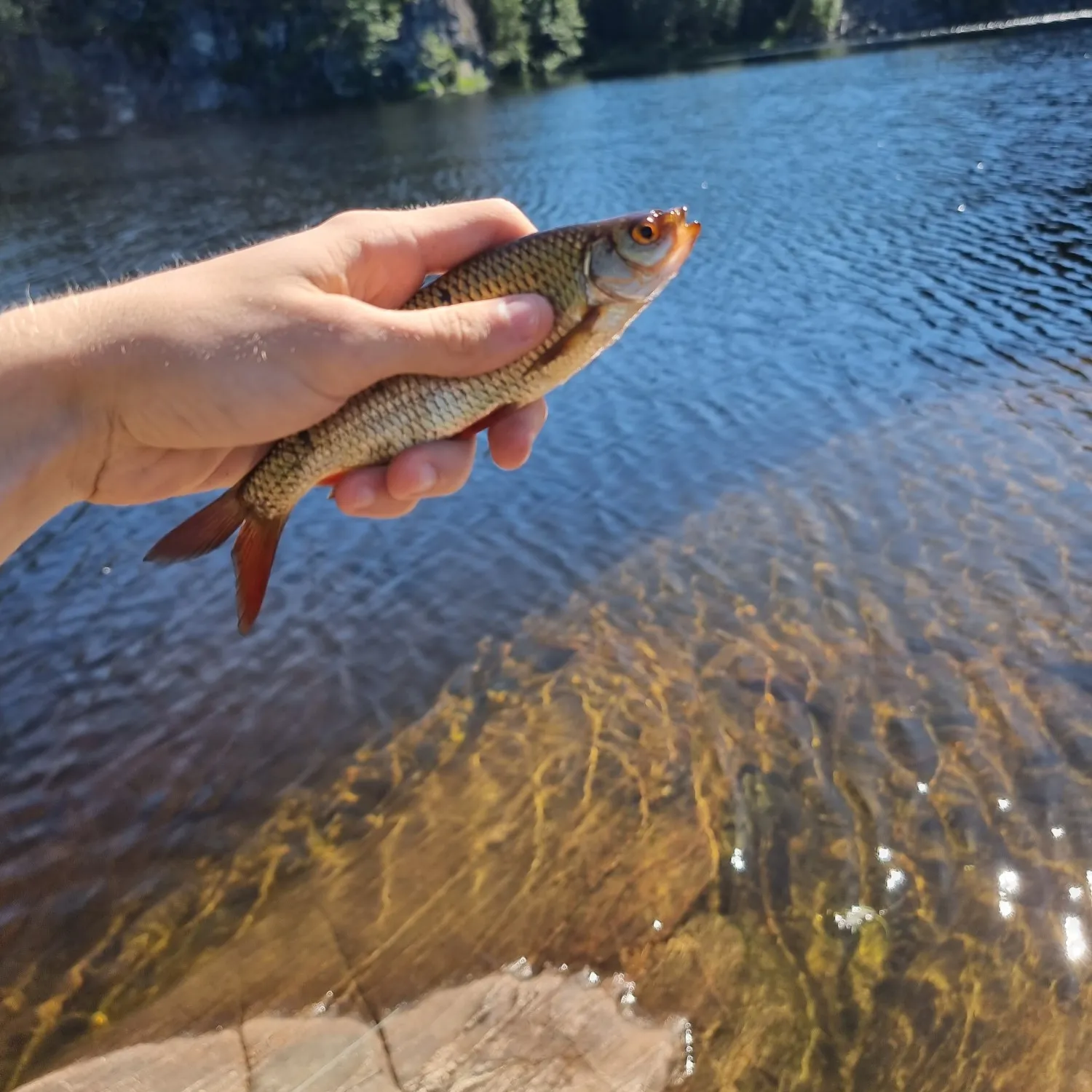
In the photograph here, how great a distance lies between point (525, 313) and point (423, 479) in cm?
88

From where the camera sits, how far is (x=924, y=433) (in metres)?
14.2

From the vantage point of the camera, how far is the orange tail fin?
4324mm

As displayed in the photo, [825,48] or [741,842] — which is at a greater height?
[741,842]

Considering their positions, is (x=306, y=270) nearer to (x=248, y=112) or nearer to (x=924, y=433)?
(x=924, y=433)

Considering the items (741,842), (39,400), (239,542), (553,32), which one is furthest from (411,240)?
(553,32)

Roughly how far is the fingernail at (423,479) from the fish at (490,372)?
0.41 ft

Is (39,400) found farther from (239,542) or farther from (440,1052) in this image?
(440,1052)

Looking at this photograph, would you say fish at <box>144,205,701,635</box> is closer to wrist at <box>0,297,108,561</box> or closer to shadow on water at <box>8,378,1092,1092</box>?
wrist at <box>0,297,108,561</box>

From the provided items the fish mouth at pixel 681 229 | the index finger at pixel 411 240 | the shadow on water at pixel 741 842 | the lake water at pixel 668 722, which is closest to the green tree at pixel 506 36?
the lake water at pixel 668 722

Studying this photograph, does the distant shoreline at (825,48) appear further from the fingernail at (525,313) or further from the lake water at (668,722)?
the fingernail at (525,313)

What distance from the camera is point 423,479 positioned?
14.7 feet

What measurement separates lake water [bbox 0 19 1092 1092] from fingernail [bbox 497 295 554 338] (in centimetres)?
458

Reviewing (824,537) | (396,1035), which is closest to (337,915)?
(396,1035)

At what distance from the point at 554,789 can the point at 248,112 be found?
9440 cm
